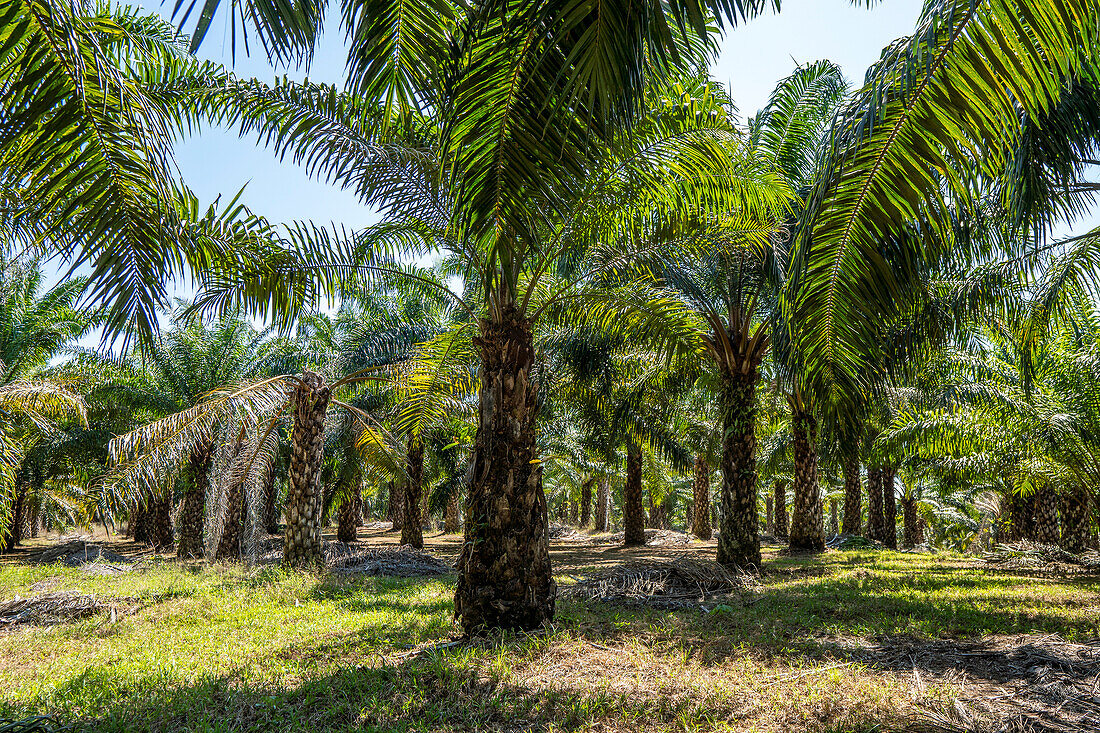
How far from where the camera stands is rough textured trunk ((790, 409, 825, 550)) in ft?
44.5

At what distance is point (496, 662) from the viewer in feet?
15.8

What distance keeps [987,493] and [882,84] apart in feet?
89.7

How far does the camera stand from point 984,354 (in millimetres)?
13086

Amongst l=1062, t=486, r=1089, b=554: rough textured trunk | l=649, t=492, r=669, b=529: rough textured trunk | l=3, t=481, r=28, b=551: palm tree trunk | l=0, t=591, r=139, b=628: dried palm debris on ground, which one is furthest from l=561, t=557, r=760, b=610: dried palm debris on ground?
l=649, t=492, r=669, b=529: rough textured trunk

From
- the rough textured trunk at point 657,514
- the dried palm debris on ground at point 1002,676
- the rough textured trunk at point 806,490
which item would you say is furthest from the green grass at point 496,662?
the rough textured trunk at point 657,514

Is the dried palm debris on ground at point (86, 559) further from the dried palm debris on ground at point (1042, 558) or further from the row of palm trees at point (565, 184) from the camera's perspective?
the dried palm debris on ground at point (1042, 558)

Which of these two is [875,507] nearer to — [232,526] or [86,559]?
[232,526]

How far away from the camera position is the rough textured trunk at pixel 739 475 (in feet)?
32.4

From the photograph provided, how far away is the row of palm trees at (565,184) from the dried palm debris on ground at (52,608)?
127 inches

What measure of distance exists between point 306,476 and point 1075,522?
1673 centimetres

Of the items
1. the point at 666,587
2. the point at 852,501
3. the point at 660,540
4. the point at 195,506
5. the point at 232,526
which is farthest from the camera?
the point at 660,540

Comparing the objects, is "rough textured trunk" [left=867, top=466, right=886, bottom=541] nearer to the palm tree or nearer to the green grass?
the green grass

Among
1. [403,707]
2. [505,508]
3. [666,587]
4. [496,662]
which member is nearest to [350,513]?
[666,587]

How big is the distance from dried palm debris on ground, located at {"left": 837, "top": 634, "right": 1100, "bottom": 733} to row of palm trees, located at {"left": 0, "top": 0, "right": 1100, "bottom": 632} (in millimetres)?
1853
